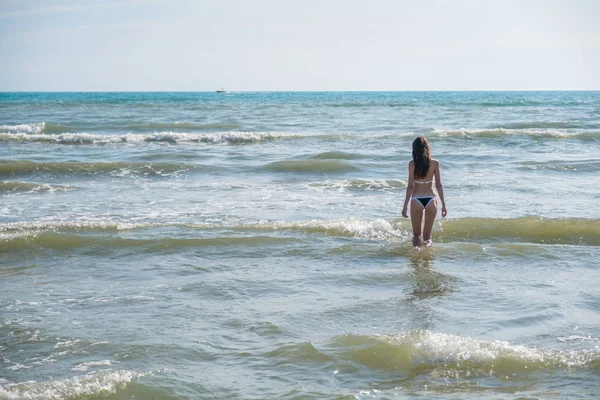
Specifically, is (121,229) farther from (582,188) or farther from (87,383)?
(582,188)

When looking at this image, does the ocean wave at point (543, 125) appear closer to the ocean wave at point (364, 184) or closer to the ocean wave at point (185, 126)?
the ocean wave at point (185, 126)

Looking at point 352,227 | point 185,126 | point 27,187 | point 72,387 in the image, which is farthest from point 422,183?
point 185,126

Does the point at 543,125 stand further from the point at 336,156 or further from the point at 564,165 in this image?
the point at 336,156

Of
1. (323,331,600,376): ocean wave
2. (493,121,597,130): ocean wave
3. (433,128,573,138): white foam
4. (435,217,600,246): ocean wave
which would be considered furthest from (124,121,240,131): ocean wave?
(323,331,600,376): ocean wave

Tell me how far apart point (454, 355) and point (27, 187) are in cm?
1219

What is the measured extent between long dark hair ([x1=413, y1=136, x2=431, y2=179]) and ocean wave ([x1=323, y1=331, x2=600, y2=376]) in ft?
11.2

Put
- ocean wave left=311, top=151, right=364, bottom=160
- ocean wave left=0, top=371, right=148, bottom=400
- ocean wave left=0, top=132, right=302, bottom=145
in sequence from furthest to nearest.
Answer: ocean wave left=0, top=132, right=302, bottom=145
ocean wave left=311, top=151, right=364, bottom=160
ocean wave left=0, top=371, right=148, bottom=400

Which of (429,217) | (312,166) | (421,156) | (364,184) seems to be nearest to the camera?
(421,156)

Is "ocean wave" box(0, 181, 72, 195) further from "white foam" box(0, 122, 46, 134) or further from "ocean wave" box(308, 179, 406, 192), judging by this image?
"white foam" box(0, 122, 46, 134)

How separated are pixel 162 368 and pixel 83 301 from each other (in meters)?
2.15

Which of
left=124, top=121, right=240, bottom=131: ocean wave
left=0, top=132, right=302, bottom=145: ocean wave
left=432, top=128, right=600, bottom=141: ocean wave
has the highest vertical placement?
left=124, top=121, right=240, bottom=131: ocean wave

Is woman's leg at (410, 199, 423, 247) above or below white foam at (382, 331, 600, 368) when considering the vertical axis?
above

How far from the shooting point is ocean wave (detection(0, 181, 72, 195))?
14.6 metres

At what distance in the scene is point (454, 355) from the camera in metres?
5.32
